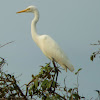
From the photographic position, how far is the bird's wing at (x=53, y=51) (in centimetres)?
675

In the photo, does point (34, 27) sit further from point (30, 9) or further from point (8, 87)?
point (8, 87)

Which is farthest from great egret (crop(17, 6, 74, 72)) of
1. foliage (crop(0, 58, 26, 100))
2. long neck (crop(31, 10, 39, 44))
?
foliage (crop(0, 58, 26, 100))

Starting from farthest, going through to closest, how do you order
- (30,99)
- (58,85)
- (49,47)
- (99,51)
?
(49,47) → (58,85) → (99,51) → (30,99)

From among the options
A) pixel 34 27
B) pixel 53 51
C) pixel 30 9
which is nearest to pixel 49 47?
pixel 53 51

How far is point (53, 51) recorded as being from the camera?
6.79m

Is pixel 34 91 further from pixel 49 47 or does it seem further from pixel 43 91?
pixel 49 47

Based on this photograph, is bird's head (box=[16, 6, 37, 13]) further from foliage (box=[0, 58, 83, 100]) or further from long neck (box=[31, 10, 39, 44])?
foliage (box=[0, 58, 83, 100])

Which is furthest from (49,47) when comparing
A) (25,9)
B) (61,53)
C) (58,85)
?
(58,85)

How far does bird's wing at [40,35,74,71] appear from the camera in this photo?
22.2ft

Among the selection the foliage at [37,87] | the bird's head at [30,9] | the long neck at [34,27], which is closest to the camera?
the foliage at [37,87]

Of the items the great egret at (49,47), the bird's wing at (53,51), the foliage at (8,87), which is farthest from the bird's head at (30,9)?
the foliage at (8,87)

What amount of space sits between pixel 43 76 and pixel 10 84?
1.90 ft

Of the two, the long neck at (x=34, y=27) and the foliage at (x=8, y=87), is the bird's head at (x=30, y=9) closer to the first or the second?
the long neck at (x=34, y=27)

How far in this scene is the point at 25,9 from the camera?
7.06 metres
